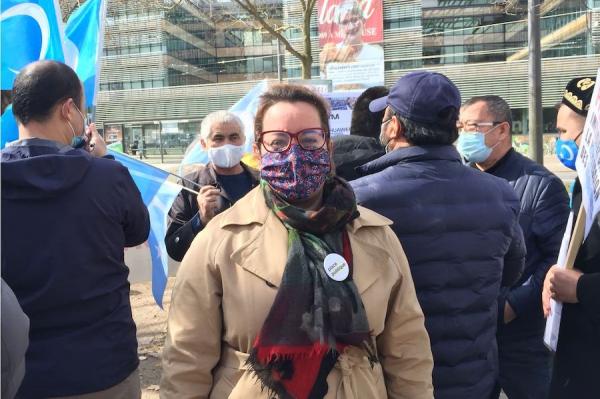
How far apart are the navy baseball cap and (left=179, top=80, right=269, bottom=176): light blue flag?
2.18 meters

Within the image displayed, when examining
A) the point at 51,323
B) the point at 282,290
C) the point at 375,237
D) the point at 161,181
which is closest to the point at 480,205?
the point at 375,237

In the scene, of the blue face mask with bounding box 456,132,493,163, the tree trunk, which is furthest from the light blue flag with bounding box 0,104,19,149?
the tree trunk

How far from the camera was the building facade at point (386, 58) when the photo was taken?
34781mm

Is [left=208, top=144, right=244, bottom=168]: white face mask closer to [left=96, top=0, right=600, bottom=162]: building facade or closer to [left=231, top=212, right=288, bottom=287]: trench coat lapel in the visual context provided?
[left=231, top=212, right=288, bottom=287]: trench coat lapel

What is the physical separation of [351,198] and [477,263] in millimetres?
661

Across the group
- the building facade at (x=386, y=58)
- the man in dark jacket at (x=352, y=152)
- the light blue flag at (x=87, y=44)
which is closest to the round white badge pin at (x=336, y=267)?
the man in dark jacket at (x=352, y=152)

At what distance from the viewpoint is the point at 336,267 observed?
1.63m

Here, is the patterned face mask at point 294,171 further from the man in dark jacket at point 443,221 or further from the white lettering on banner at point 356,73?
the white lettering on banner at point 356,73

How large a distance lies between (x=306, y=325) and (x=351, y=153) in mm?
1593

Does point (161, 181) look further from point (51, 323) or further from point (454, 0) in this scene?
point (454, 0)

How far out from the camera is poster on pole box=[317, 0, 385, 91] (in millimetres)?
17422

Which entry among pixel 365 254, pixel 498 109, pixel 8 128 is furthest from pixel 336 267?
pixel 8 128

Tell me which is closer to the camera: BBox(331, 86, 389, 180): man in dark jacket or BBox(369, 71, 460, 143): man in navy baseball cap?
BBox(369, 71, 460, 143): man in navy baseball cap

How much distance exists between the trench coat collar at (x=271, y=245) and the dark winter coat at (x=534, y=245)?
1.33 meters
